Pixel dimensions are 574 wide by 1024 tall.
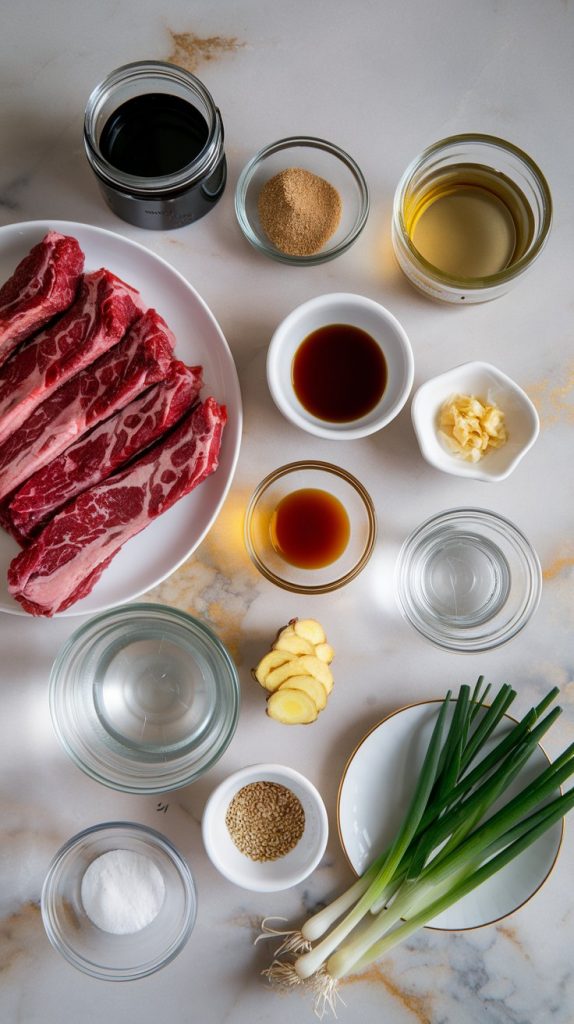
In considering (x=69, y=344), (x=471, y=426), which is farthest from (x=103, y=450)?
(x=471, y=426)

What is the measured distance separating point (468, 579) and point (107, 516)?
1035 mm

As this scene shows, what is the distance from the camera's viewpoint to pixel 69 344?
83.2 inches

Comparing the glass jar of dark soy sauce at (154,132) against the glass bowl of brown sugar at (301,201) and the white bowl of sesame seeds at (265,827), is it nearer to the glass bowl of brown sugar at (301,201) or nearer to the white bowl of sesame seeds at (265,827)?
the glass bowl of brown sugar at (301,201)

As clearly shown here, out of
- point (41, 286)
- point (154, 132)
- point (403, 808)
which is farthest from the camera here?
point (403, 808)

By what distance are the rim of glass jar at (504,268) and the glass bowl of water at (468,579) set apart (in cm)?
61

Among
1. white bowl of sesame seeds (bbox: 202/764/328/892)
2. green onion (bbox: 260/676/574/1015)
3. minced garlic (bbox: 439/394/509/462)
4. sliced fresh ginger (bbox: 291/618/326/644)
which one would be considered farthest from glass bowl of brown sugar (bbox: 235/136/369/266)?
white bowl of sesame seeds (bbox: 202/764/328/892)

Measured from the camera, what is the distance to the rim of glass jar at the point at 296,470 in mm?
2232

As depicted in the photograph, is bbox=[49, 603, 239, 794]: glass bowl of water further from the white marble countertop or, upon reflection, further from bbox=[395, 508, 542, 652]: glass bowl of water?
bbox=[395, 508, 542, 652]: glass bowl of water

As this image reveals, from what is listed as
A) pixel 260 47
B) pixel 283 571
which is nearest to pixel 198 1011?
pixel 283 571

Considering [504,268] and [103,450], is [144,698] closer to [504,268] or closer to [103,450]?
[103,450]

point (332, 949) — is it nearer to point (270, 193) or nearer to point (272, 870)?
point (272, 870)

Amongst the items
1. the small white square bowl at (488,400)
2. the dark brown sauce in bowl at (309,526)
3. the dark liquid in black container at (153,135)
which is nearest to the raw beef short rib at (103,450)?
the dark brown sauce in bowl at (309,526)

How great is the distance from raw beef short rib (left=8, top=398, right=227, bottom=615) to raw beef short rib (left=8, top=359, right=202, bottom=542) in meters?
0.03

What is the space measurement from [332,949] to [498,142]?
7.21ft
